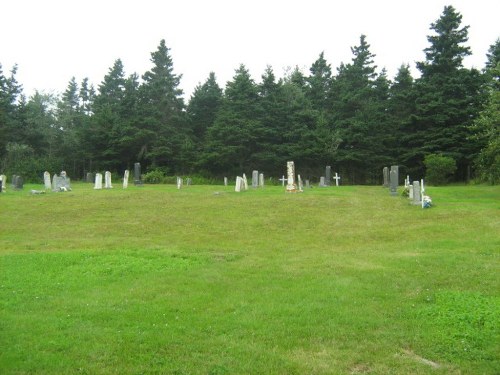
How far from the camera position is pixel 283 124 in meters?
54.5

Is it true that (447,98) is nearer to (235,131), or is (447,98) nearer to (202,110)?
(235,131)

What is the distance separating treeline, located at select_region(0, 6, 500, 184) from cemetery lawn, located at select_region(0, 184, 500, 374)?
28573 millimetres

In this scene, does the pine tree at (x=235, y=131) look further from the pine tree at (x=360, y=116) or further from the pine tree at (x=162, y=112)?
the pine tree at (x=360, y=116)

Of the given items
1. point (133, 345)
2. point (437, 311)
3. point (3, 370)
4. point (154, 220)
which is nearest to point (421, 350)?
point (437, 311)

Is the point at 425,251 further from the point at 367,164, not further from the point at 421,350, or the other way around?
the point at 367,164

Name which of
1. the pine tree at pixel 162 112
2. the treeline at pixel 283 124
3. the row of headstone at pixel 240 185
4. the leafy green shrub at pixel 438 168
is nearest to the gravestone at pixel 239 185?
the row of headstone at pixel 240 185

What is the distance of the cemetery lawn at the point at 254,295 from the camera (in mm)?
5992

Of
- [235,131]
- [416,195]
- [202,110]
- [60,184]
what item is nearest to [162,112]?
[202,110]

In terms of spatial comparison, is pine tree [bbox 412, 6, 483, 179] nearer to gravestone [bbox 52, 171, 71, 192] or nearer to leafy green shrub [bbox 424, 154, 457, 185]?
leafy green shrub [bbox 424, 154, 457, 185]

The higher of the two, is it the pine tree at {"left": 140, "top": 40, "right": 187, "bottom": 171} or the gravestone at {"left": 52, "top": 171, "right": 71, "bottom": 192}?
the pine tree at {"left": 140, "top": 40, "right": 187, "bottom": 171}

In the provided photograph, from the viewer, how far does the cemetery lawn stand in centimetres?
599

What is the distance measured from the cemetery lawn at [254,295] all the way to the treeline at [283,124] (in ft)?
93.7

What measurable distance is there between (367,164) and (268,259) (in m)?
40.3

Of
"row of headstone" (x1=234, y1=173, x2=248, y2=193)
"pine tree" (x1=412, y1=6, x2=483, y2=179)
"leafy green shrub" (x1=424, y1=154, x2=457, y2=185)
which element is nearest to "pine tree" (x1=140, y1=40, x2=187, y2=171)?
"row of headstone" (x1=234, y1=173, x2=248, y2=193)
